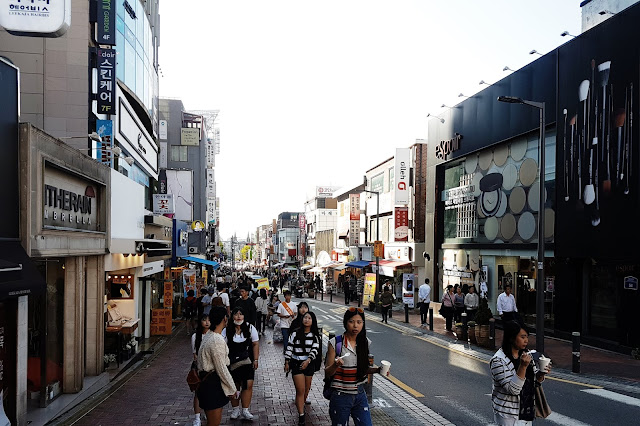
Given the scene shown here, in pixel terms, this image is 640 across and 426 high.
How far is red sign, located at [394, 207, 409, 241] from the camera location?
37.2m

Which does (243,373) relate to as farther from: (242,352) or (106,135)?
(106,135)

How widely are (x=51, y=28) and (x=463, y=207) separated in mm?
23254

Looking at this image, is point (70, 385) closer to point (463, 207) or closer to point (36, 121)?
point (36, 121)

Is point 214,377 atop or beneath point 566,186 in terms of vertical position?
beneath

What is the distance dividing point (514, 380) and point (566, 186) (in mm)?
16247

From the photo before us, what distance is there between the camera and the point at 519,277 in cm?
2342

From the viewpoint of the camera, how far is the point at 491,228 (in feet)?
84.0

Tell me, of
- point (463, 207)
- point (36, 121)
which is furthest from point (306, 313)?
point (463, 207)

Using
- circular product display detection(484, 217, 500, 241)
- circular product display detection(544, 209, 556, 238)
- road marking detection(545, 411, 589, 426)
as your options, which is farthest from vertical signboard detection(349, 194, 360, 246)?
road marking detection(545, 411, 589, 426)

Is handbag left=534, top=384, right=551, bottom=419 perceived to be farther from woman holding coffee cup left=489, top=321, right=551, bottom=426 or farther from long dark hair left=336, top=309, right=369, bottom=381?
long dark hair left=336, top=309, right=369, bottom=381

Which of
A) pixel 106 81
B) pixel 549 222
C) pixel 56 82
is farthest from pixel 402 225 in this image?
pixel 56 82

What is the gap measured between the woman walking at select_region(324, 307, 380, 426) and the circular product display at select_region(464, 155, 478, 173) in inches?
889

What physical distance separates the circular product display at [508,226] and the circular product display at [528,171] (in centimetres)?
173

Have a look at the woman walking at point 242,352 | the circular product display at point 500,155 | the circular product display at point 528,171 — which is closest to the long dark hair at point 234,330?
the woman walking at point 242,352
